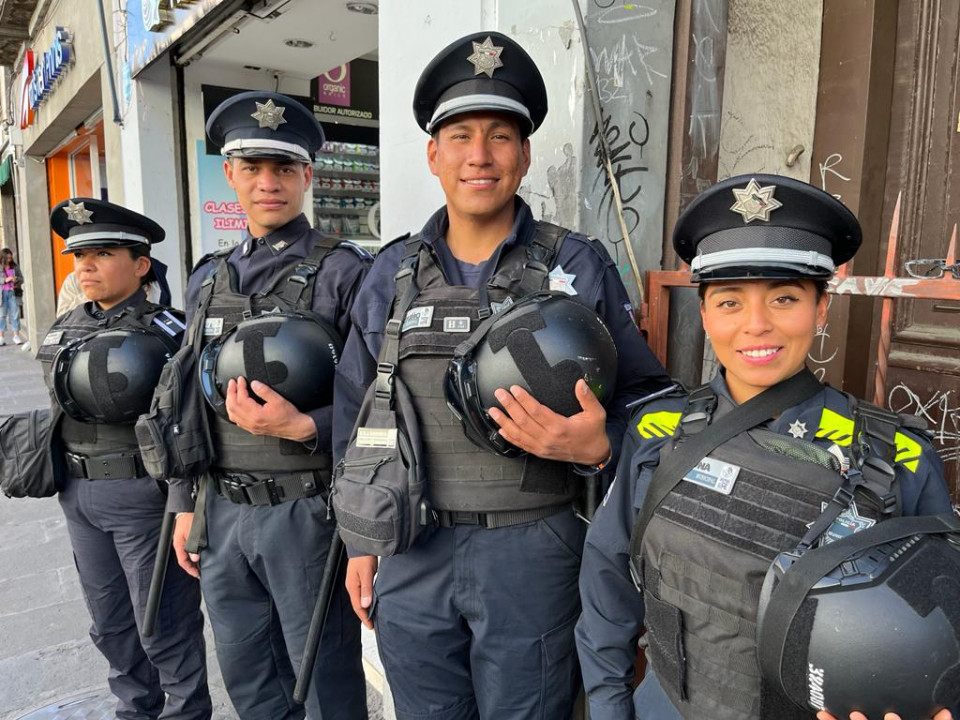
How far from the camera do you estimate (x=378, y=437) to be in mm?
1745

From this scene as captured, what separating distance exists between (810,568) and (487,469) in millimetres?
852

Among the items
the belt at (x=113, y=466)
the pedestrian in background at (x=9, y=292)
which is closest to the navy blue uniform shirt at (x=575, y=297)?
the belt at (x=113, y=466)

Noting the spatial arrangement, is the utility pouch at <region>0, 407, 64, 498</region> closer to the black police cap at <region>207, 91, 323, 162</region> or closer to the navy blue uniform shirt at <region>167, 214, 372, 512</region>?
the navy blue uniform shirt at <region>167, 214, 372, 512</region>

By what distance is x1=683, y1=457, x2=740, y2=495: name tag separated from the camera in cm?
126

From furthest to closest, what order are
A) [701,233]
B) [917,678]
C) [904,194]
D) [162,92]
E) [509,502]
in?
[162,92], [904,194], [509,502], [701,233], [917,678]

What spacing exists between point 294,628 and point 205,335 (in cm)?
104

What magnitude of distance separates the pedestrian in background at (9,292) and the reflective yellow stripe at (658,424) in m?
17.8

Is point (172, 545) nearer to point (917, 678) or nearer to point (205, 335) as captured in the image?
point (205, 335)

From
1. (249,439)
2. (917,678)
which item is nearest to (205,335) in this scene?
(249,439)

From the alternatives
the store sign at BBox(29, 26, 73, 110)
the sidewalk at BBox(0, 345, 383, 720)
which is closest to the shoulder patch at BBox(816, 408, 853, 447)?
the sidewalk at BBox(0, 345, 383, 720)

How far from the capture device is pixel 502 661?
174 centimetres

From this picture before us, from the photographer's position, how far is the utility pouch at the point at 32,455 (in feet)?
8.90

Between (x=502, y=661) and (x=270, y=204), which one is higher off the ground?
(x=270, y=204)

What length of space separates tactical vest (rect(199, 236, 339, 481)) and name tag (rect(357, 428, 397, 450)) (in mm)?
527
